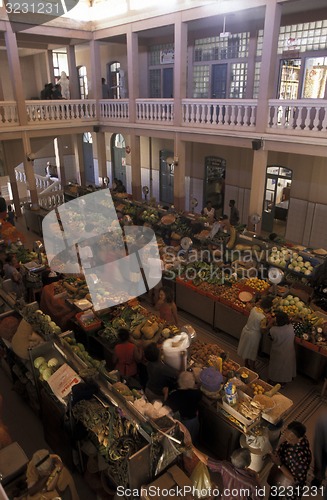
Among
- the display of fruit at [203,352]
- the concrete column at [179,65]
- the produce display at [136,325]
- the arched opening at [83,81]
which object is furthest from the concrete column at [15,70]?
the display of fruit at [203,352]

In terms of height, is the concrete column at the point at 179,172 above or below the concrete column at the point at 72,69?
below

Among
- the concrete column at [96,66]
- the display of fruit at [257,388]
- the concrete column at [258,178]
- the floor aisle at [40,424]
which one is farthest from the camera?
the concrete column at [96,66]

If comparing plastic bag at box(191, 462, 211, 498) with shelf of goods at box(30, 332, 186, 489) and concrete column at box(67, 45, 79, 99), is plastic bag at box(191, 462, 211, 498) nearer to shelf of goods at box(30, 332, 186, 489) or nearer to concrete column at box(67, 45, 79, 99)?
shelf of goods at box(30, 332, 186, 489)

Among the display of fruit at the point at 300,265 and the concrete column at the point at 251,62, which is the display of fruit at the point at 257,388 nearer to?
the display of fruit at the point at 300,265

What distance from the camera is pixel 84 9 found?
1620 centimetres

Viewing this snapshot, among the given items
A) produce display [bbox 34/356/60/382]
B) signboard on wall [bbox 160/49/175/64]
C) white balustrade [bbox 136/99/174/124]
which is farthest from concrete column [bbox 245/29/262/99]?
produce display [bbox 34/356/60/382]

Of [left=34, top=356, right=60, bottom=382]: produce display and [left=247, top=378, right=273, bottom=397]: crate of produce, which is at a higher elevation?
[left=34, top=356, right=60, bottom=382]: produce display

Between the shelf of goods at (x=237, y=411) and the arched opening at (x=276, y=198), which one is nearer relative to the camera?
the shelf of goods at (x=237, y=411)

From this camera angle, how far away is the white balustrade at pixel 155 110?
1455 centimetres

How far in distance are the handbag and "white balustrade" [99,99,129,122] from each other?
14.6m

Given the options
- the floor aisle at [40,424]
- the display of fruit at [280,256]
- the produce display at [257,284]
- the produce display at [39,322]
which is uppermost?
the produce display at [39,322]

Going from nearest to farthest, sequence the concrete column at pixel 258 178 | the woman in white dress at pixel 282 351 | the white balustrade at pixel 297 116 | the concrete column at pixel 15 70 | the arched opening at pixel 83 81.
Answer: the woman in white dress at pixel 282 351
the white balustrade at pixel 297 116
the concrete column at pixel 258 178
the concrete column at pixel 15 70
the arched opening at pixel 83 81

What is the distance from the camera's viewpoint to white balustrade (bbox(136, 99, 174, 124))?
14.5m

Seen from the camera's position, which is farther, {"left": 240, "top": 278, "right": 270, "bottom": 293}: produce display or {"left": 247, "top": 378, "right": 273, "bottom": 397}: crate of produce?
{"left": 240, "top": 278, "right": 270, "bottom": 293}: produce display
